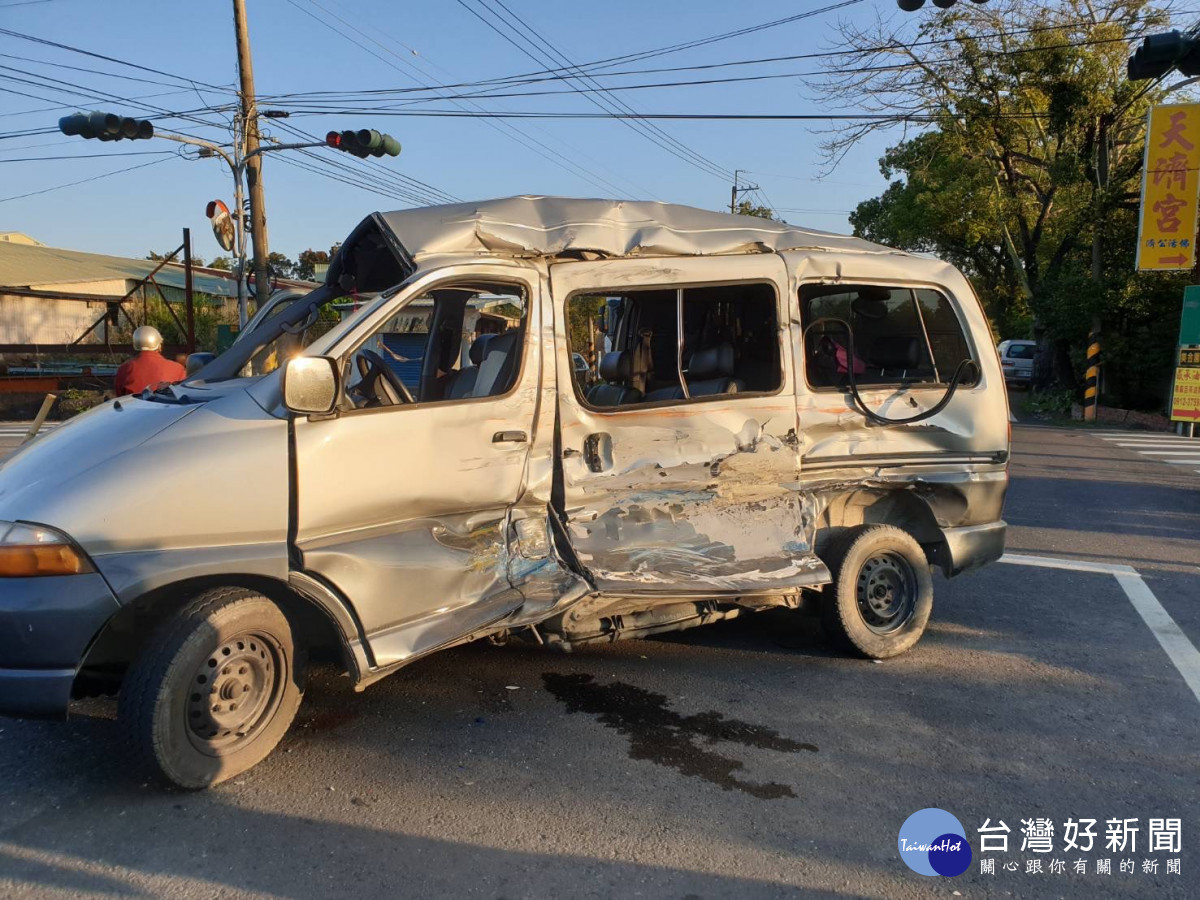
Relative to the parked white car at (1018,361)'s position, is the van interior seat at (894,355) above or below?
above

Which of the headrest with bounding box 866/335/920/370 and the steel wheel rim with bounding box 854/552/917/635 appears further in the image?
the headrest with bounding box 866/335/920/370

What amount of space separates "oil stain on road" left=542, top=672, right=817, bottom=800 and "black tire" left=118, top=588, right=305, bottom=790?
1417mm

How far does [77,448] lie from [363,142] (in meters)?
13.3

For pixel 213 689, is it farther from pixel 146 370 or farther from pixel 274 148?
pixel 274 148

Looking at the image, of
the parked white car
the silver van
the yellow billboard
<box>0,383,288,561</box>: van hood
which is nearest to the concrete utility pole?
the silver van

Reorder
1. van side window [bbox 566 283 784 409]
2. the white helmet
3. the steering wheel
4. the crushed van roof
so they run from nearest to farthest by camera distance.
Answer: the steering wheel < the crushed van roof < van side window [bbox 566 283 784 409] < the white helmet

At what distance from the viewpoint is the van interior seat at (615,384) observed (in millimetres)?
4672

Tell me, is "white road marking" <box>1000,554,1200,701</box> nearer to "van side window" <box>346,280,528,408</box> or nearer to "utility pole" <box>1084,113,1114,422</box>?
"van side window" <box>346,280,528,408</box>

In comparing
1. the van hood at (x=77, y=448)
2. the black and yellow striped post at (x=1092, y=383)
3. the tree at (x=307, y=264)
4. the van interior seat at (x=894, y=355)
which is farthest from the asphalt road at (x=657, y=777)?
the tree at (x=307, y=264)

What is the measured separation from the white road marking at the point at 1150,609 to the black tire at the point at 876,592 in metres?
1.45

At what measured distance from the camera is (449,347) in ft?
16.6

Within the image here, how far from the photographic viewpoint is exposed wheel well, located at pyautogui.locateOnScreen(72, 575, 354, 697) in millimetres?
3451

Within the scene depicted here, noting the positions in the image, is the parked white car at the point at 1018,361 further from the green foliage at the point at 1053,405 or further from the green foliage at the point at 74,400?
the green foliage at the point at 74,400

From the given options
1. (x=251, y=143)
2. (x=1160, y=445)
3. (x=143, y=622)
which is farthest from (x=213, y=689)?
(x=1160, y=445)
